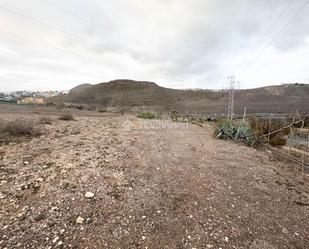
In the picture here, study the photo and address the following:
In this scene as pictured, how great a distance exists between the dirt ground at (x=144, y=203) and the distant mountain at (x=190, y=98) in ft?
131

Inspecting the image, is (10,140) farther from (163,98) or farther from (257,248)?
(163,98)

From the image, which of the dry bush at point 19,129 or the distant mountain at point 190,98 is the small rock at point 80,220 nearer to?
the dry bush at point 19,129

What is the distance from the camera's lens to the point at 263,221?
133 inches

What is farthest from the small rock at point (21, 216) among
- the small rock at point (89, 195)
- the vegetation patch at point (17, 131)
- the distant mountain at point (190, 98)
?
the distant mountain at point (190, 98)

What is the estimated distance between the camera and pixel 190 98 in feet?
192

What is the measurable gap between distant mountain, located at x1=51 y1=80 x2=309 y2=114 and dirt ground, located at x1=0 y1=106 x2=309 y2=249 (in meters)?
39.8

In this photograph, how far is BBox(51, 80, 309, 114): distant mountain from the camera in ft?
155

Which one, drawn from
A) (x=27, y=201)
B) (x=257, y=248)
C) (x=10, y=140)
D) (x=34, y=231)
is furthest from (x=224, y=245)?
(x=10, y=140)

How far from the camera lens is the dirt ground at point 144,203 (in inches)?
110

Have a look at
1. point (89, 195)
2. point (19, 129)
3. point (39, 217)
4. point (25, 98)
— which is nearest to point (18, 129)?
point (19, 129)

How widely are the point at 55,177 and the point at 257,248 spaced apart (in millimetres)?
4043

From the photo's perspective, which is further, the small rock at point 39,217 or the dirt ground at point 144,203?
the small rock at point 39,217

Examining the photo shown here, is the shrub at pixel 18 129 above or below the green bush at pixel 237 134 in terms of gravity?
above

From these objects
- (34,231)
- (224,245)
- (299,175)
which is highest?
(34,231)
